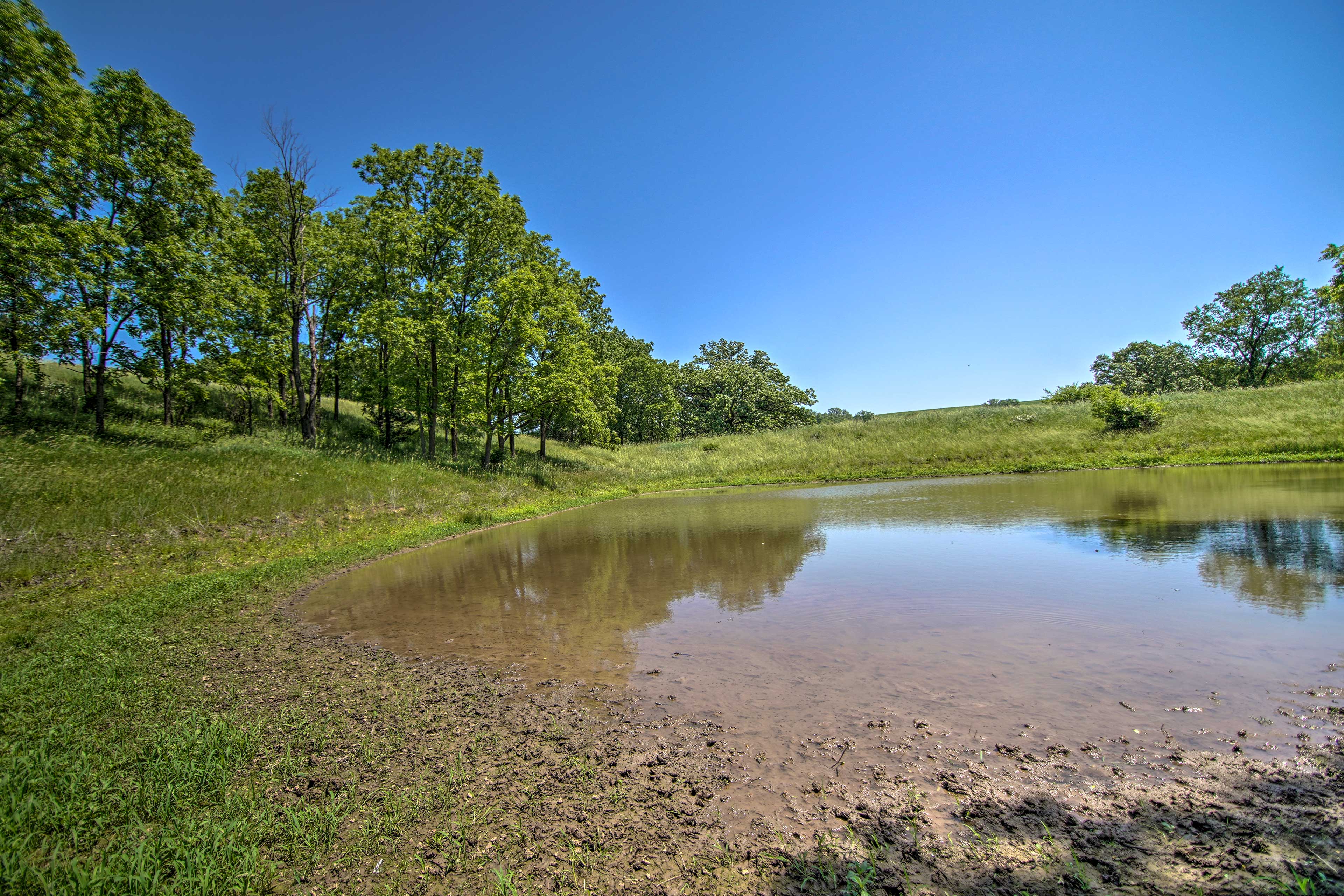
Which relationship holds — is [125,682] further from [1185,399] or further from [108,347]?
[1185,399]

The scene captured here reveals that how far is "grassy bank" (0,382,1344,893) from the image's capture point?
2998 millimetres

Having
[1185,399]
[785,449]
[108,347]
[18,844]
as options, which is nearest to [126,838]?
[18,844]

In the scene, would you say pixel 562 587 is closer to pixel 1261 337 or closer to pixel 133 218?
pixel 133 218

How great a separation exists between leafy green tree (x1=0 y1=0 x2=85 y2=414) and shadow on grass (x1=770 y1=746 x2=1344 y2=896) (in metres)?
22.6

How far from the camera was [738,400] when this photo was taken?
67.8 metres

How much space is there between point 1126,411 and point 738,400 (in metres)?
39.8

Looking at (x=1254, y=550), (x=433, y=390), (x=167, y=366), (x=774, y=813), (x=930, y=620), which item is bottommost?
(x=774, y=813)

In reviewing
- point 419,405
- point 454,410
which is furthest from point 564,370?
point 419,405

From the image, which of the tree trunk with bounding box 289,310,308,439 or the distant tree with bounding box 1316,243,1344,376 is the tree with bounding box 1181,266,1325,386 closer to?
the distant tree with bounding box 1316,243,1344,376

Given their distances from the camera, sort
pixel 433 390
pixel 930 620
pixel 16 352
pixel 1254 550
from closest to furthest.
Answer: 1. pixel 930 620
2. pixel 1254 550
3. pixel 16 352
4. pixel 433 390

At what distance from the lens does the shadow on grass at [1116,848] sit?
240 cm

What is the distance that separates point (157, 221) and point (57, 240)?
15.5 feet

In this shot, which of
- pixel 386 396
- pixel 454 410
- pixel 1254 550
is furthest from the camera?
pixel 386 396

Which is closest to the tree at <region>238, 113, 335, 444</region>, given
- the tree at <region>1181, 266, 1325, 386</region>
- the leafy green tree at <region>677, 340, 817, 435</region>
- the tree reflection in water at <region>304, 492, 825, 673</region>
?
the tree reflection in water at <region>304, 492, 825, 673</region>
